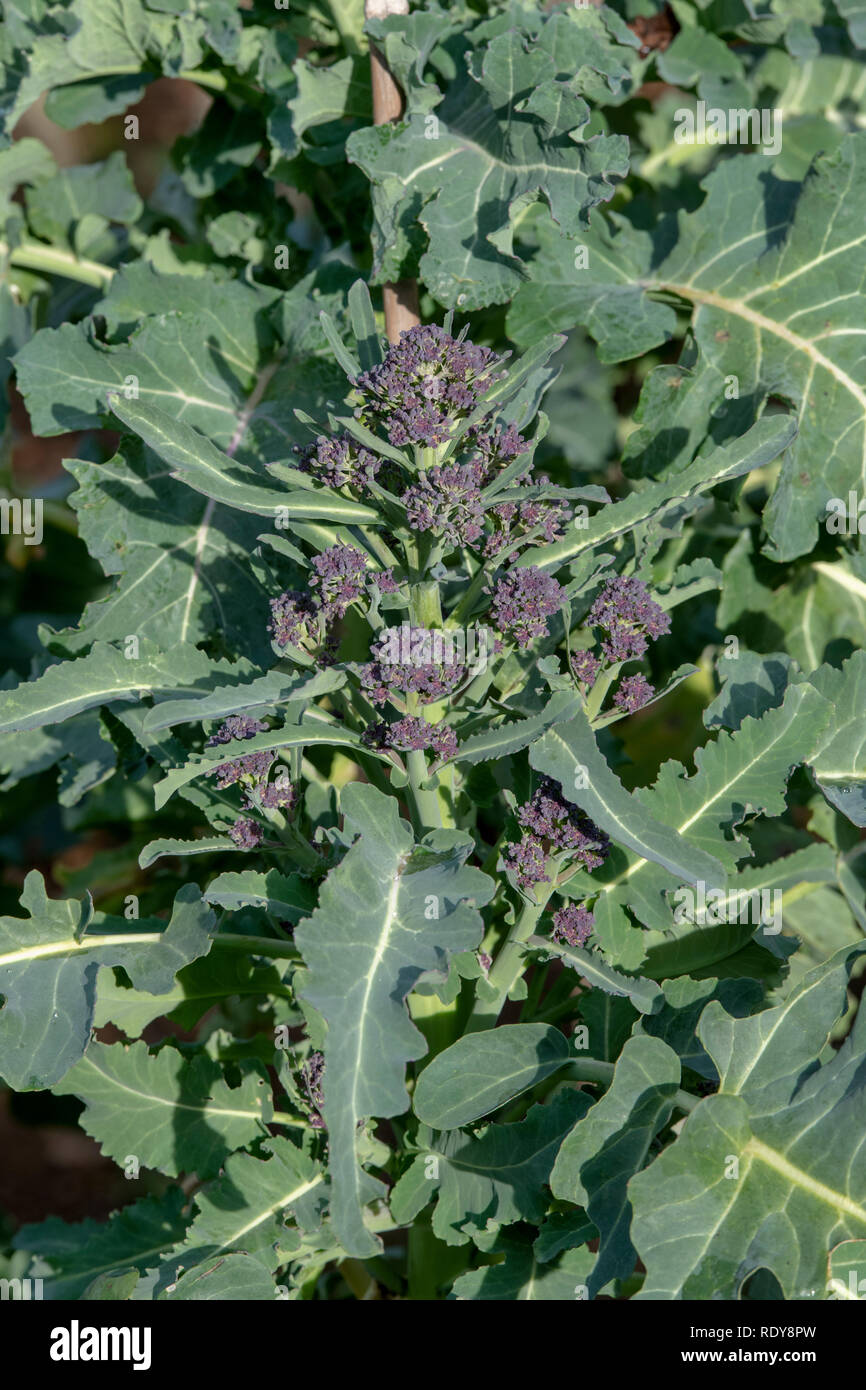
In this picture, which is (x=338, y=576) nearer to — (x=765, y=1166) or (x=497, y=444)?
(x=497, y=444)

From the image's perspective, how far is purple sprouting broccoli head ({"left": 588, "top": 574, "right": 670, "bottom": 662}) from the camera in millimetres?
1269

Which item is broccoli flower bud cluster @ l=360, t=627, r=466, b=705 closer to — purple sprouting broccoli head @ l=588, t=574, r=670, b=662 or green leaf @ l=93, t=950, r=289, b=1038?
purple sprouting broccoli head @ l=588, t=574, r=670, b=662

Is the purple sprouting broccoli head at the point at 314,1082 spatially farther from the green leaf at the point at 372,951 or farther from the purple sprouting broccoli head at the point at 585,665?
the purple sprouting broccoli head at the point at 585,665

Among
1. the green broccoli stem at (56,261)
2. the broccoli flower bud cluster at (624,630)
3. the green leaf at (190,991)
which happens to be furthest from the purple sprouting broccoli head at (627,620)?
the green broccoli stem at (56,261)

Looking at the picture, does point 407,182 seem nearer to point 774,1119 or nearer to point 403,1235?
point 774,1119

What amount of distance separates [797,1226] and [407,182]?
50.3 inches

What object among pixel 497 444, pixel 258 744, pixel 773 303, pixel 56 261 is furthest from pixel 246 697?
pixel 56 261

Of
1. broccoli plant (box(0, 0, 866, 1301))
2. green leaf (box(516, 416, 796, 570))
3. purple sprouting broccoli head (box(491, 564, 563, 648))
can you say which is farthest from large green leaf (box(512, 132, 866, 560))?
purple sprouting broccoli head (box(491, 564, 563, 648))

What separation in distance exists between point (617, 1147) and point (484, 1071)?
0.50ft

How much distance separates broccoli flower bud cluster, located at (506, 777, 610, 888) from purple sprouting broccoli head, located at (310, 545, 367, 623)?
0.92 ft

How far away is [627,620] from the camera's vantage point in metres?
1.28

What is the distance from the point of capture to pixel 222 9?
1901 millimetres

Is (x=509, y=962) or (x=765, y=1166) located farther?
(x=509, y=962)
